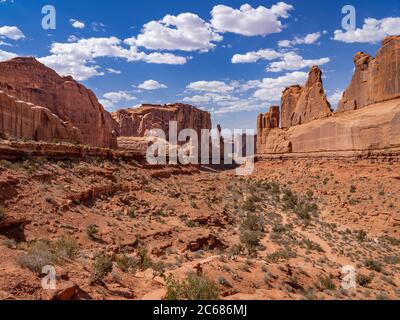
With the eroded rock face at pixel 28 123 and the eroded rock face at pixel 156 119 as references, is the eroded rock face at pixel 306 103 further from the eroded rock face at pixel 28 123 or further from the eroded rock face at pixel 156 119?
the eroded rock face at pixel 156 119

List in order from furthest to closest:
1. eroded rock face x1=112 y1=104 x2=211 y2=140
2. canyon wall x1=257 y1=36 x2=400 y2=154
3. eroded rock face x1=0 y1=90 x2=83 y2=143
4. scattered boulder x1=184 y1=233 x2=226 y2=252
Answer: eroded rock face x1=112 y1=104 x2=211 y2=140, canyon wall x1=257 y1=36 x2=400 y2=154, eroded rock face x1=0 y1=90 x2=83 y2=143, scattered boulder x1=184 y1=233 x2=226 y2=252

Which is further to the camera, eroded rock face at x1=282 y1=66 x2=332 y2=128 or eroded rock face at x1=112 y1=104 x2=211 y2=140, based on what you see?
eroded rock face at x1=112 y1=104 x2=211 y2=140

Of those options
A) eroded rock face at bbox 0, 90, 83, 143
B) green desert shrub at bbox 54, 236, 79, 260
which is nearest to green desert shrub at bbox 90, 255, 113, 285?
green desert shrub at bbox 54, 236, 79, 260

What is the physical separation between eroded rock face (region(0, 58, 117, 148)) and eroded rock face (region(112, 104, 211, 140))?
37053 mm

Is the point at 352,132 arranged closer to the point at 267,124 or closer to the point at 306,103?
the point at 306,103

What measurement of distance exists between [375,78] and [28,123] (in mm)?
31329

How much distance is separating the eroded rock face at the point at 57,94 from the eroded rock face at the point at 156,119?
3705cm

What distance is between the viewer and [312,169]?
33.6 meters

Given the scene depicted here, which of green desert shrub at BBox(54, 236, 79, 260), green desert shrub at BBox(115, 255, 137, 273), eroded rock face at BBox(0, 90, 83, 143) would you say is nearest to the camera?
green desert shrub at BBox(54, 236, 79, 260)

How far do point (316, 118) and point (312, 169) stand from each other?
7.17 metres

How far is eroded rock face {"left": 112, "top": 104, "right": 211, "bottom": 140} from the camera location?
314 feet

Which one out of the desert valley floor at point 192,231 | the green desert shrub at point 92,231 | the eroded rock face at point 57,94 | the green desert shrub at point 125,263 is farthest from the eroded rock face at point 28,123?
the eroded rock face at point 57,94

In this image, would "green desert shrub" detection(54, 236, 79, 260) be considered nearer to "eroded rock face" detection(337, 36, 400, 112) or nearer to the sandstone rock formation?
the sandstone rock formation

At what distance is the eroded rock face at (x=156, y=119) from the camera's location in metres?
95.8
